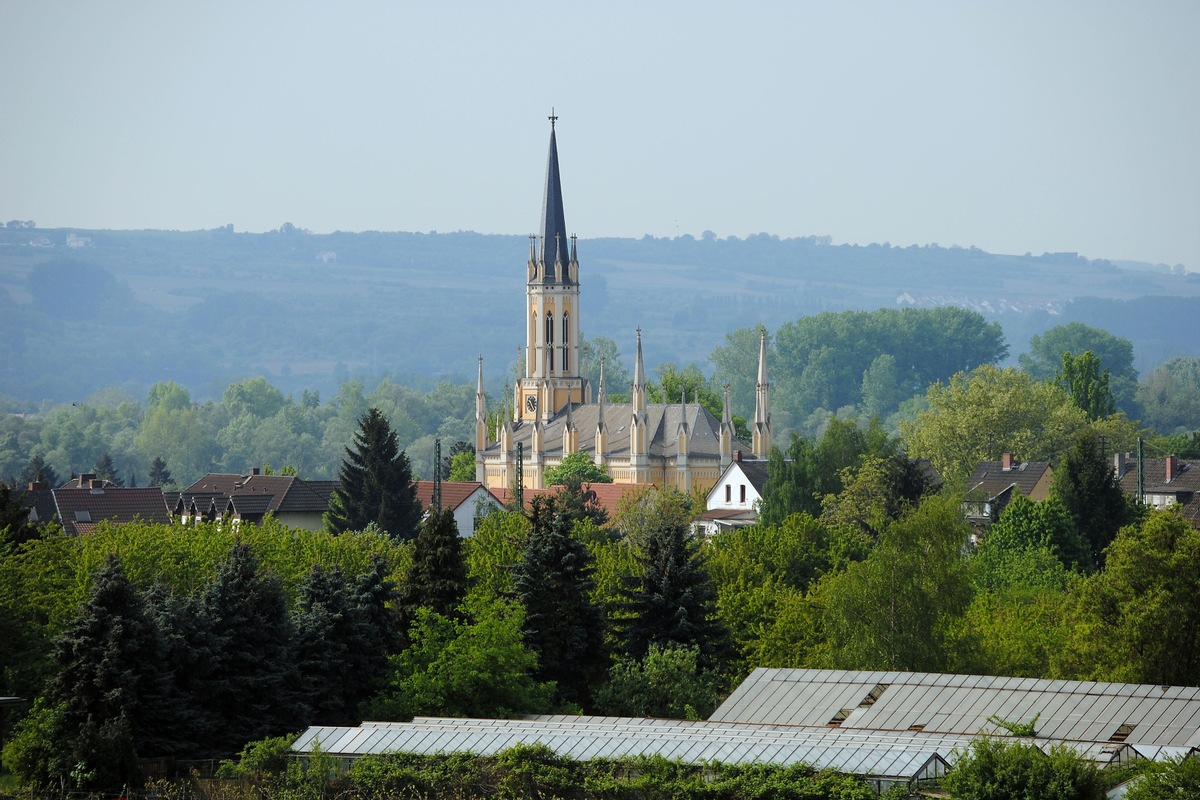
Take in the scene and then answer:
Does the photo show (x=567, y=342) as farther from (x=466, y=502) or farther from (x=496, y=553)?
(x=496, y=553)

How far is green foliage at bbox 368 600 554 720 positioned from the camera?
42938 millimetres

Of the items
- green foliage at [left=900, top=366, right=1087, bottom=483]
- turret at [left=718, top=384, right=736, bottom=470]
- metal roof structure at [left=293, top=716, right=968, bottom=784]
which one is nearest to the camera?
metal roof structure at [left=293, top=716, right=968, bottom=784]

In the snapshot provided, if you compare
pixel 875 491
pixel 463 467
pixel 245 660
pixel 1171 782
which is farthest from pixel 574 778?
pixel 463 467

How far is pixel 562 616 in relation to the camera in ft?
152

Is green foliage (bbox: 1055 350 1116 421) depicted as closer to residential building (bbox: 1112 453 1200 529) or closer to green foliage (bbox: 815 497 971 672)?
residential building (bbox: 1112 453 1200 529)

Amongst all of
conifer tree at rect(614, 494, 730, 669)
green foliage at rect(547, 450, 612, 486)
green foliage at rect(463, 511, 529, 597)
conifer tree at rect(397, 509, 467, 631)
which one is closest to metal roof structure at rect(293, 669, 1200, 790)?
conifer tree at rect(614, 494, 730, 669)

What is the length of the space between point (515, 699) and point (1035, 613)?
46.7 ft

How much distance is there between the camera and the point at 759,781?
33719mm

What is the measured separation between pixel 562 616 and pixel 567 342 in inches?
3656

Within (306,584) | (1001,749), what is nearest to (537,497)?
(306,584)

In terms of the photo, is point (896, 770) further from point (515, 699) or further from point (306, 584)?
point (306, 584)

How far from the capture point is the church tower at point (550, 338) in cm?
13712

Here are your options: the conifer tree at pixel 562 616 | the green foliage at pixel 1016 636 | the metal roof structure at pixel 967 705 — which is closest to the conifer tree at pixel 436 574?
the conifer tree at pixel 562 616

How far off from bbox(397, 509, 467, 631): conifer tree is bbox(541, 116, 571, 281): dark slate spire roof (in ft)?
306
